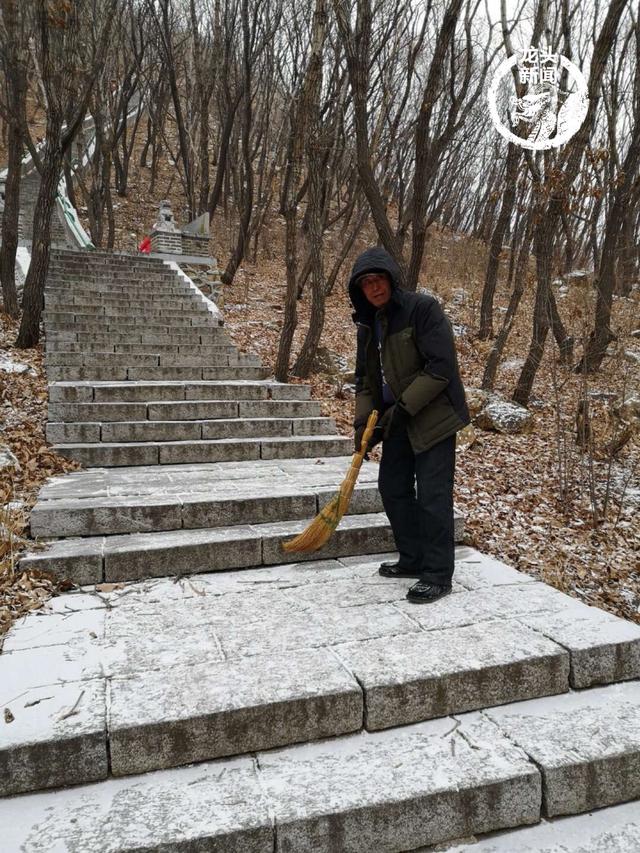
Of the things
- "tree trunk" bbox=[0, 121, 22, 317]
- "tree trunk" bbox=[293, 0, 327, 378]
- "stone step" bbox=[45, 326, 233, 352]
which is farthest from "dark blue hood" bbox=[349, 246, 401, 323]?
"tree trunk" bbox=[0, 121, 22, 317]

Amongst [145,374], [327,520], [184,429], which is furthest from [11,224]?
[327,520]

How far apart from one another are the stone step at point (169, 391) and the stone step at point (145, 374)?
0.19 metres

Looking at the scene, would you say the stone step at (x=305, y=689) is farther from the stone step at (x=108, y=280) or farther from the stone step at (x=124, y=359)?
the stone step at (x=108, y=280)

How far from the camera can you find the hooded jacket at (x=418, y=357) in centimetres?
347

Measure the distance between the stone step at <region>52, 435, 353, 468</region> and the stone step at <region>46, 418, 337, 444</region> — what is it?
105mm

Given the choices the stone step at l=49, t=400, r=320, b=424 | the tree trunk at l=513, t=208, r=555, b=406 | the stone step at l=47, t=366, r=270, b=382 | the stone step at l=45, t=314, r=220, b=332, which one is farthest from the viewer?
the stone step at l=45, t=314, r=220, b=332

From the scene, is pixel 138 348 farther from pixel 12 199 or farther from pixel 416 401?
pixel 416 401

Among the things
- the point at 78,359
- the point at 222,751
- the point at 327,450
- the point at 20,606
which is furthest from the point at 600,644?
the point at 78,359

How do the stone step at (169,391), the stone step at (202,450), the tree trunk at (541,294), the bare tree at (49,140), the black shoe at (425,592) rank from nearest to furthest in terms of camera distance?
the black shoe at (425,592) → the stone step at (202,450) → the stone step at (169,391) → the tree trunk at (541,294) → the bare tree at (49,140)

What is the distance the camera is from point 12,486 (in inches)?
183

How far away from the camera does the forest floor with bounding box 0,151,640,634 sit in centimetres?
484

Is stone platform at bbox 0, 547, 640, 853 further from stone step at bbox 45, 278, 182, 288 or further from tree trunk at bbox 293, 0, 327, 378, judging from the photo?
stone step at bbox 45, 278, 182, 288

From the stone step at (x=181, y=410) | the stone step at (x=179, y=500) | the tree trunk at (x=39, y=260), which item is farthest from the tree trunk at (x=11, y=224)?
the stone step at (x=179, y=500)

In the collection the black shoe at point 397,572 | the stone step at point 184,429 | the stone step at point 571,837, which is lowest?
the stone step at point 571,837
